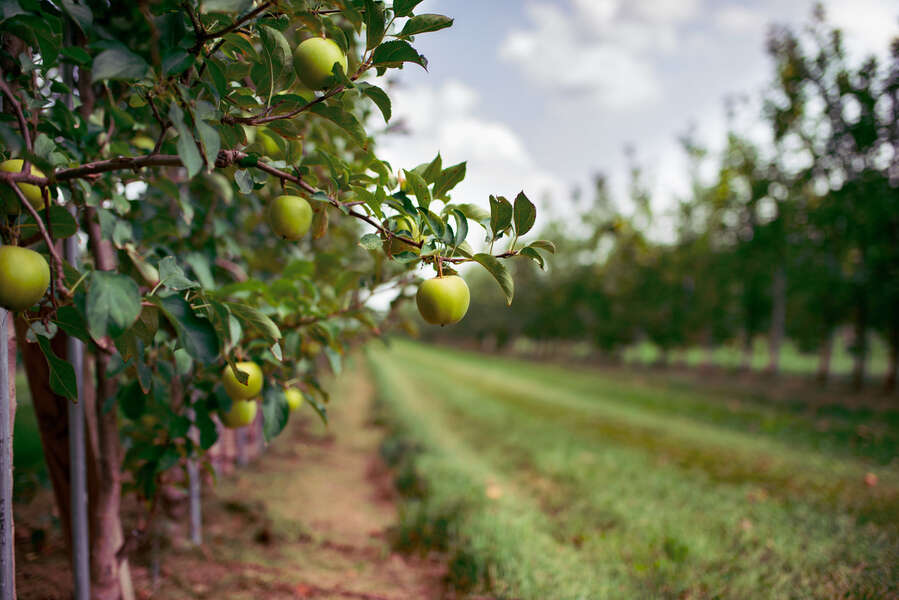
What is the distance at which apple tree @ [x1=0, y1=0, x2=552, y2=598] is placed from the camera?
0.82 meters

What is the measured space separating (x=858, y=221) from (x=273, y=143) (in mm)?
10000

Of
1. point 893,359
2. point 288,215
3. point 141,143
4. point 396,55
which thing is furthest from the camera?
point 893,359

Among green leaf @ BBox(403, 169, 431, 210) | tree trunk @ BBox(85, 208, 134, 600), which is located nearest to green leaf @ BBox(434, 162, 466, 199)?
green leaf @ BBox(403, 169, 431, 210)

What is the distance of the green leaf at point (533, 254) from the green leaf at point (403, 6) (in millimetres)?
568

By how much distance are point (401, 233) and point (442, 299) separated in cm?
25

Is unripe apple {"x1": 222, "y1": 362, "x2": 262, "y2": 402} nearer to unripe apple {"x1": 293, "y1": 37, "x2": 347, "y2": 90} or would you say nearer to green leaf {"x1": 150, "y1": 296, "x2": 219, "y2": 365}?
green leaf {"x1": 150, "y1": 296, "x2": 219, "y2": 365}

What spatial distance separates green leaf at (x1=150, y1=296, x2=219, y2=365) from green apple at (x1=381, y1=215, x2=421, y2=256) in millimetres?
422

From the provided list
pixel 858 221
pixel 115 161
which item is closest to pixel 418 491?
pixel 115 161

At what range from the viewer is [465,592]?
2219 millimetres

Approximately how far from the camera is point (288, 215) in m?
1.10

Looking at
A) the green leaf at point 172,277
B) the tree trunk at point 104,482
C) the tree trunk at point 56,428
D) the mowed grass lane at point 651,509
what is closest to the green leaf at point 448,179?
the green leaf at point 172,277

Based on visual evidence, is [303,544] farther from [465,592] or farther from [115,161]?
[115,161]

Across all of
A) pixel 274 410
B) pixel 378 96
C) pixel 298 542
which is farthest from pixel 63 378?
pixel 298 542

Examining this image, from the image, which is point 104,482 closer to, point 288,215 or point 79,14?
point 288,215
